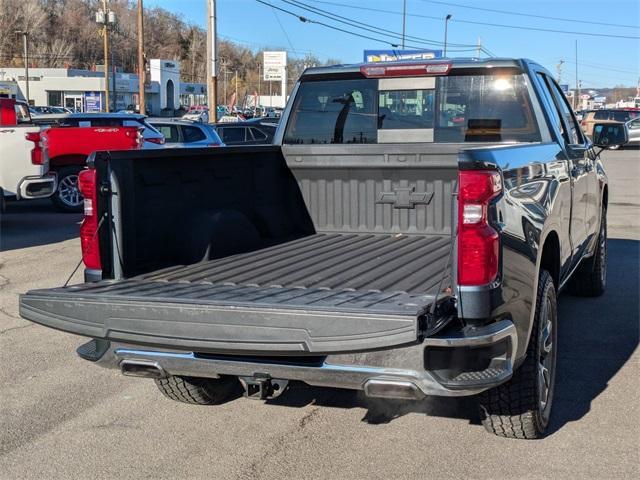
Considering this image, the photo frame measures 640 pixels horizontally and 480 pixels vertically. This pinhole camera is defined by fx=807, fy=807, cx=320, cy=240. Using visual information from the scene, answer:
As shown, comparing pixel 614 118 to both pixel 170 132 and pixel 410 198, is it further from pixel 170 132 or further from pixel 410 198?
pixel 410 198

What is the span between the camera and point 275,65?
8612 centimetres

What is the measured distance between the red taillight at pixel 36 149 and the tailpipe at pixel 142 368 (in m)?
9.18

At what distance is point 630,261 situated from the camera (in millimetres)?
10164

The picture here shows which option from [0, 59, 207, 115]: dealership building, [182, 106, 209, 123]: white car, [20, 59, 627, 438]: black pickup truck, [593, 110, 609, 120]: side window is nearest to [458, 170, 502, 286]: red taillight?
[20, 59, 627, 438]: black pickup truck

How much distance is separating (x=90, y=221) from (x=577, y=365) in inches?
141

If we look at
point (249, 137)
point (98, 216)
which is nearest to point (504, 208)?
point (98, 216)

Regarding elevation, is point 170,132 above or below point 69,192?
above

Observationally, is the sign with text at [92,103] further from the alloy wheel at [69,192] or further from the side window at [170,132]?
the alloy wheel at [69,192]

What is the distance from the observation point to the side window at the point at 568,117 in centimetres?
608

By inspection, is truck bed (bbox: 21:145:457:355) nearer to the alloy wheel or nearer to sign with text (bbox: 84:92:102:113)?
the alloy wheel

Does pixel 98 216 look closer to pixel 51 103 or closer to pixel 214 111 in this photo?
pixel 214 111

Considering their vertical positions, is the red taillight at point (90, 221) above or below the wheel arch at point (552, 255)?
above

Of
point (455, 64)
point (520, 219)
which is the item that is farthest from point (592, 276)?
point (520, 219)

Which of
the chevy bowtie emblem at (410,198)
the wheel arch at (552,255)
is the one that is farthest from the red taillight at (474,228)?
the chevy bowtie emblem at (410,198)
